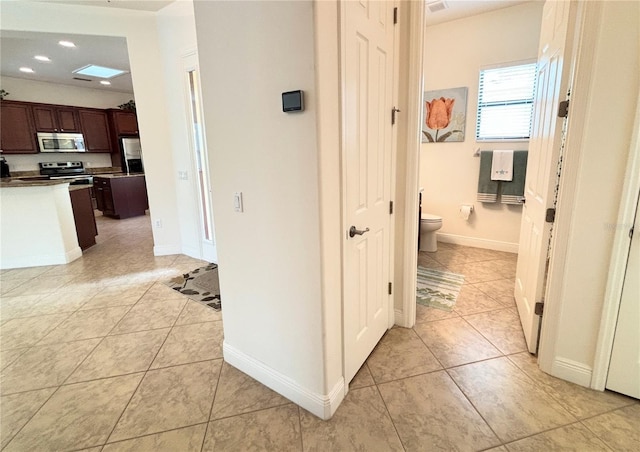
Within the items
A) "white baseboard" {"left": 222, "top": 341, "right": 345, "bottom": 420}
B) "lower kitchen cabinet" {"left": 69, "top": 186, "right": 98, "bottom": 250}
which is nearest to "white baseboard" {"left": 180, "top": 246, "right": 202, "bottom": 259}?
"lower kitchen cabinet" {"left": 69, "top": 186, "right": 98, "bottom": 250}

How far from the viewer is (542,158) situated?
1.90 meters

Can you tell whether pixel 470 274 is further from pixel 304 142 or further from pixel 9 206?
pixel 9 206

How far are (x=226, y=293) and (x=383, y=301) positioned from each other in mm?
1052

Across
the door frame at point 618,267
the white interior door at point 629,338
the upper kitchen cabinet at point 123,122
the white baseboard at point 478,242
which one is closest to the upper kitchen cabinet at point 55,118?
the upper kitchen cabinet at point 123,122

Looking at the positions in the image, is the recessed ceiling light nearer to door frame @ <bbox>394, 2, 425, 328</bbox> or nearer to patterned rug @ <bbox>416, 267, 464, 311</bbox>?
door frame @ <bbox>394, 2, 425, 328</bbox>

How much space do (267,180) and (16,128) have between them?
758cm

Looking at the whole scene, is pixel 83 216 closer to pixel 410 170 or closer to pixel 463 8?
pixel 410 170

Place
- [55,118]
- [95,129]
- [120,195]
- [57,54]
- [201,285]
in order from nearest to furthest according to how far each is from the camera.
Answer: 1. [201,285]
2. [57,54]
3. [120,195]
4. [55,118]
5. [95,129]

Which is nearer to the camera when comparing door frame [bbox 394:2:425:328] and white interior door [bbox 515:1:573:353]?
white interior door [bbox 515:1:573:353]

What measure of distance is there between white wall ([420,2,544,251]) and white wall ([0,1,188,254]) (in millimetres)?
3423

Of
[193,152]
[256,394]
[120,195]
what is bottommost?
[256,394]

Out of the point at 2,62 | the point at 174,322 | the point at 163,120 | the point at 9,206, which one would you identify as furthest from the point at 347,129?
the point at 2,62

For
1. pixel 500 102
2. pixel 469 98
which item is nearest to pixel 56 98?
pixel 469 98

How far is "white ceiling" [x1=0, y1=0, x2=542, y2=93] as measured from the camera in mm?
3275
